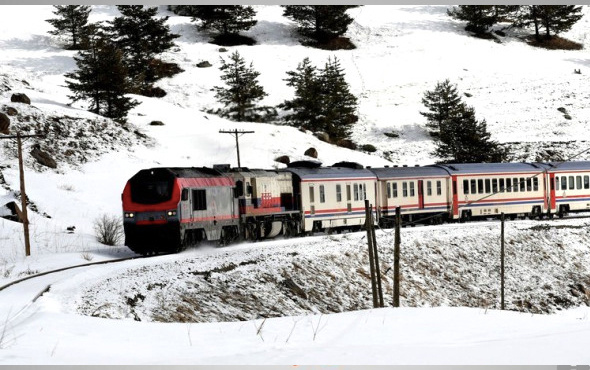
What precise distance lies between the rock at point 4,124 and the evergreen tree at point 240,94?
27105 mm

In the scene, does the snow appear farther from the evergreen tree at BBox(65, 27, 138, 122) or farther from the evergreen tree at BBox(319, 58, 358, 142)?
the evergreen tree at BBox(319, 58, 358, 142)

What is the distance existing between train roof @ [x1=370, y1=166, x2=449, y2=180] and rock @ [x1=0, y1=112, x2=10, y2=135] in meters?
22.2

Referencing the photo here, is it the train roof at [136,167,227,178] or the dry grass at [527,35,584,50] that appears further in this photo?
the dry grass at [527,35,584,50]

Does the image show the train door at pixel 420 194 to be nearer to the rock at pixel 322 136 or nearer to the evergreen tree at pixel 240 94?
the rock at pixel 322 136

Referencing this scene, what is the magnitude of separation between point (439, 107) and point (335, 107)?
10.4 meters

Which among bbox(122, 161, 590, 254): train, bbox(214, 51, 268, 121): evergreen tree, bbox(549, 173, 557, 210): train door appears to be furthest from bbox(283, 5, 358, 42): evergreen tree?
bbox(549, 173, 557, 210): train door

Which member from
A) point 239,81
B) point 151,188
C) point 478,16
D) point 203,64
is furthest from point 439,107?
point 151,188

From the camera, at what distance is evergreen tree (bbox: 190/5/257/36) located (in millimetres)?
95875

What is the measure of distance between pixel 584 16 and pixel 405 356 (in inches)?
4468

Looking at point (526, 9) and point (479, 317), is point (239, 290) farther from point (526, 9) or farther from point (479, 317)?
point (526, 9)

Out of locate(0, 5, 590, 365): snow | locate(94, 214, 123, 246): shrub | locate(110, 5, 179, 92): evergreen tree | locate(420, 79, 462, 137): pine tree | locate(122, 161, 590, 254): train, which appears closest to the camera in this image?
locate(0, 5, 590, 365): snow

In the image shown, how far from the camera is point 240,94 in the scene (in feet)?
243

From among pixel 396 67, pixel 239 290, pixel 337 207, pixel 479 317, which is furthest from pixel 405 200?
pixel 396 67

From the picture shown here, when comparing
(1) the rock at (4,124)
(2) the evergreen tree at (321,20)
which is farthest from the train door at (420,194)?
(2) the evergreen tree at (321,20)
